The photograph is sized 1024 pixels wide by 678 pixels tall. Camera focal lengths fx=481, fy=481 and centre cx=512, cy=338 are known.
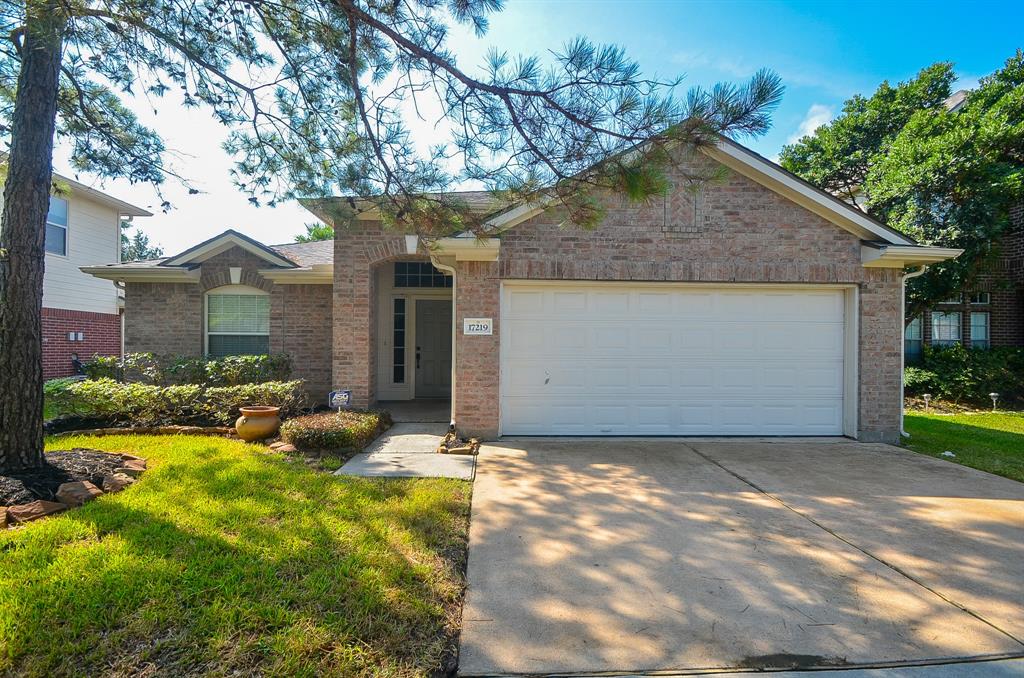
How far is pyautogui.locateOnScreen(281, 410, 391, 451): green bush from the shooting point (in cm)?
636

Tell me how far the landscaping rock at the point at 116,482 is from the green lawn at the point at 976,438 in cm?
973

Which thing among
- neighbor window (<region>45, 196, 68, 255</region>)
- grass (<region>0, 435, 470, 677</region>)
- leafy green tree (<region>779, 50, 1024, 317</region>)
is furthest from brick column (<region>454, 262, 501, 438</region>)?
neighbor window (<region>45, 196, 68, 255</region>)

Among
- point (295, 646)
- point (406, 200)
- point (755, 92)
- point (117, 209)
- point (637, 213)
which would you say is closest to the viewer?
point (295, 646)

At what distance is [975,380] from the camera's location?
11.9m

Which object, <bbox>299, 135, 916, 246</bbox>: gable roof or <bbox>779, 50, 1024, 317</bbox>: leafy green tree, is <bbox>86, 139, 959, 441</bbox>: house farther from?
<bbox>779, 50, 1024, 317</bbox>: leafy green tree

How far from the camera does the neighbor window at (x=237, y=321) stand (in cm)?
995

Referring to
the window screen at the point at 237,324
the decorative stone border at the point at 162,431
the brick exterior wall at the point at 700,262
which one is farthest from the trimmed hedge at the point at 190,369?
the brick exterior wall at the point at 700,262

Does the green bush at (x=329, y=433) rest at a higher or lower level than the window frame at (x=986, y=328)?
lower

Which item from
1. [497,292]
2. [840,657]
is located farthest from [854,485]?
[497,292]

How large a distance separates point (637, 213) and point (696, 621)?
577 centimetres

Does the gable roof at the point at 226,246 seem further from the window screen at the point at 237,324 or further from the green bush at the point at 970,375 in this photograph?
the green bush at the point at 970,375

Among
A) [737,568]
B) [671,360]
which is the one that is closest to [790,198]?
[671,360]

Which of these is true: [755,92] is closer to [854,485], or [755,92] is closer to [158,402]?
[854,485]

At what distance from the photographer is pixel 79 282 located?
564 inches
